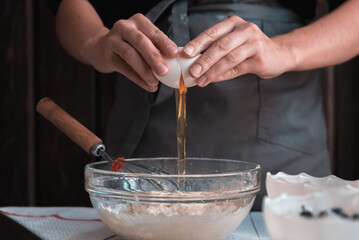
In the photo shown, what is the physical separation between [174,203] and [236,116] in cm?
56

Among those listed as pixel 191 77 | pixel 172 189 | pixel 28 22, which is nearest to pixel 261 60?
pixel 191 77

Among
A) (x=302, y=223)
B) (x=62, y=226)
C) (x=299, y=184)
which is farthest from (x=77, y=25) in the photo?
(x=302, y=223)

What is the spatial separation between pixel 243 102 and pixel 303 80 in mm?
185

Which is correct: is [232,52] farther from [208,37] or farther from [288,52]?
[288,52]

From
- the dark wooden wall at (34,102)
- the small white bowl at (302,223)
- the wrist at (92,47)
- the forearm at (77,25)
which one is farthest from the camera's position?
the dark wooden wall at (34,102)

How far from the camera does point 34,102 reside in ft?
5.98

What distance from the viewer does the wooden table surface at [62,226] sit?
2.63 ft

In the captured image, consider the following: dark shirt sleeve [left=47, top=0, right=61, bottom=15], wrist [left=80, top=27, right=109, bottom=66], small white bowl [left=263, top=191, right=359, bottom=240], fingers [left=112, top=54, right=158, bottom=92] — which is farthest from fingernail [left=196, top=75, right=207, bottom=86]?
dark shirt sleeve [left=47, top=0, right=61, bottom=15]

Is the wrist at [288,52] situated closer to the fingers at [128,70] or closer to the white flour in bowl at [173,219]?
the fingers at [128,70]

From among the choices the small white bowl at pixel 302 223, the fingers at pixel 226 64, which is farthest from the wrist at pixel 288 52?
the small white bowl at pixel 302 223

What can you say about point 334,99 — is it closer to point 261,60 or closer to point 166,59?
point 261,60

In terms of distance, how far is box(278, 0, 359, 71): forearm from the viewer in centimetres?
107

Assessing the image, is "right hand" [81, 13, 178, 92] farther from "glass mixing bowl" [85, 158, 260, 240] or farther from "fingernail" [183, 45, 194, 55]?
"glass mixing bowl" [85, 158, 260, 240]

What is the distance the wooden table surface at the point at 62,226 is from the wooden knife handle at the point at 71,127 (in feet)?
0.44
